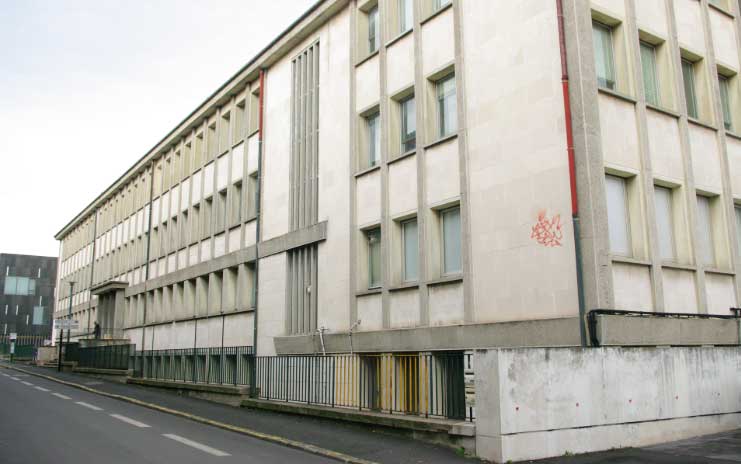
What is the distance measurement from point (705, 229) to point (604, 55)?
464 centimetres

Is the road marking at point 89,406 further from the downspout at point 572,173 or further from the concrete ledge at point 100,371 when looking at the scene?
the concrete ledge at point 100,371

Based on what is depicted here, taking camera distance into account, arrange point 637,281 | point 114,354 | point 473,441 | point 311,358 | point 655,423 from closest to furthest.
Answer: point 473,441, point 655,423, point 637,281, point 311,358, point 114,354

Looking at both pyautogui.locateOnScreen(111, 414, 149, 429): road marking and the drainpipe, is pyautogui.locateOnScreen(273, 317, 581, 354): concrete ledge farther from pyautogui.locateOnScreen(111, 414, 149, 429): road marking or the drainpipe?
pyautogui.locateOnScreen(111, 414, 149, 429): road marking

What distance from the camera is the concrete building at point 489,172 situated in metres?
13.3

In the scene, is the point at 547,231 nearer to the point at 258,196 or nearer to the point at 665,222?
the point at 665,222

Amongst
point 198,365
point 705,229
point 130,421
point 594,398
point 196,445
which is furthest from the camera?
point 198,365

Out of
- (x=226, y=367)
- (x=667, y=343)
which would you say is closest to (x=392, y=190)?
(x=667, y=343)

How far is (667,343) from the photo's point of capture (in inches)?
525

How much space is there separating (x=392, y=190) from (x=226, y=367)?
11.6 meters

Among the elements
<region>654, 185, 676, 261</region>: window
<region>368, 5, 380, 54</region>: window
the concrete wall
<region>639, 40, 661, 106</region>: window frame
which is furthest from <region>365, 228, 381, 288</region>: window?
the concrete wall

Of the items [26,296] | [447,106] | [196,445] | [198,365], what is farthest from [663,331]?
[26,296]

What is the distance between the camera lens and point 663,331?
13.3 metres

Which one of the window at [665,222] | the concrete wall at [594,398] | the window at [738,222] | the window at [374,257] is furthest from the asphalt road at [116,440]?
the window at [738,222]

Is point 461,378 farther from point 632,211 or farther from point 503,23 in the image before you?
point 503,23
